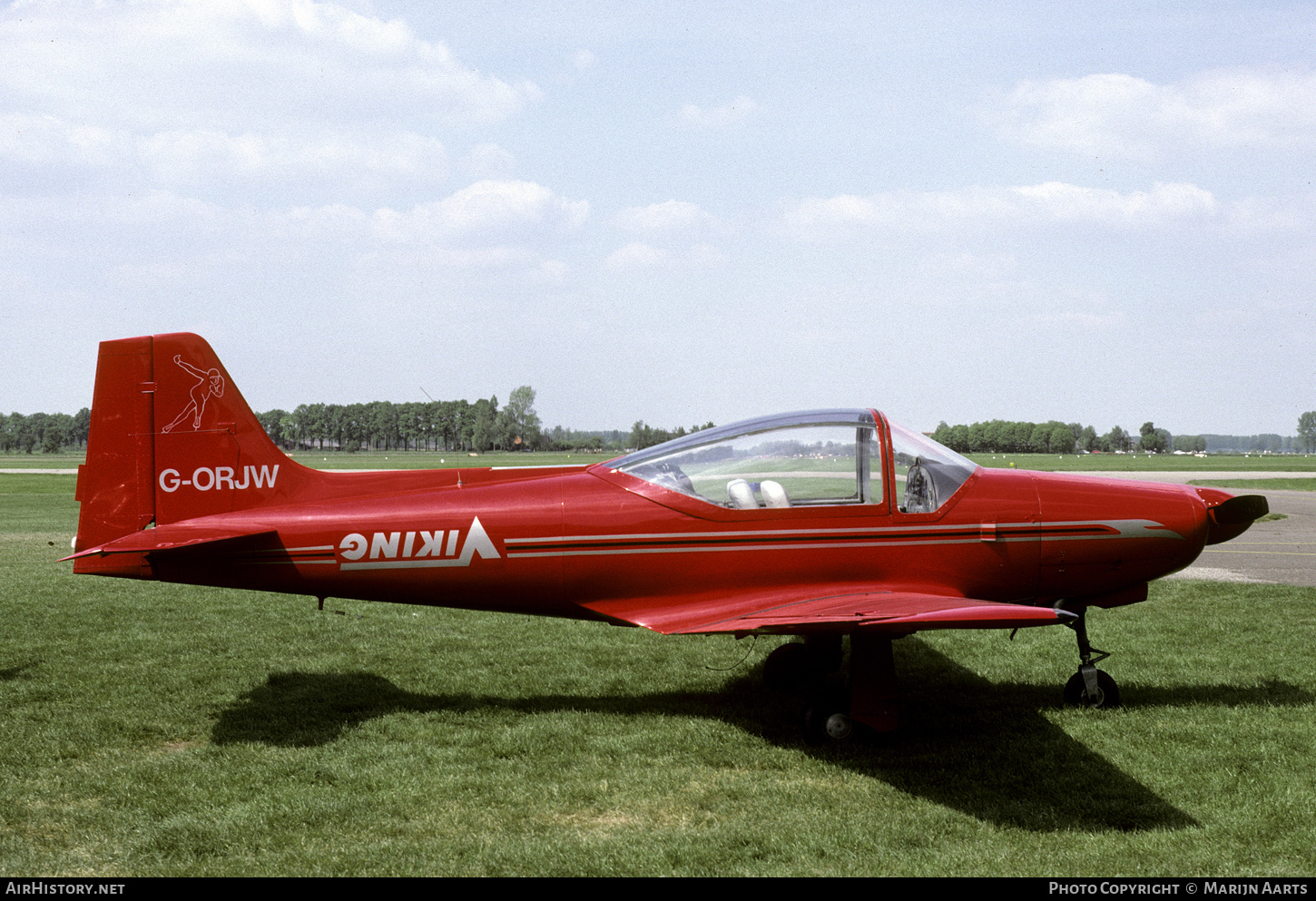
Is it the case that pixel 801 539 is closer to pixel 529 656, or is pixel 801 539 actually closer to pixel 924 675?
pixel 924 675

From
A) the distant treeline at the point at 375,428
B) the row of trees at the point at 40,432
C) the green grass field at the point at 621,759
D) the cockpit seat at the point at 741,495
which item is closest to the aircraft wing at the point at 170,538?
the green grass field at the point at 621,759

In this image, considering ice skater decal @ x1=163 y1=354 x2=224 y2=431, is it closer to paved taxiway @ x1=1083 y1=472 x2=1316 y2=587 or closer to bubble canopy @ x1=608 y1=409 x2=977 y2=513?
bubble canopy @ x1=608 y1=409 x2=977 y2=513

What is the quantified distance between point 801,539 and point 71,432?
197493 mm

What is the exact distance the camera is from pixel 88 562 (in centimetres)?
610

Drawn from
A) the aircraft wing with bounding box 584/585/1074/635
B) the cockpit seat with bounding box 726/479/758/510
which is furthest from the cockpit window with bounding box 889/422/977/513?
the cockpit seat with bounding box 726/479/758/510

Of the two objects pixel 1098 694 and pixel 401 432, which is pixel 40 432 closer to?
pixel 401 432

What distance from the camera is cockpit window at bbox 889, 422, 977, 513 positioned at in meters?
6.32

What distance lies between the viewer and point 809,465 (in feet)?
21.3

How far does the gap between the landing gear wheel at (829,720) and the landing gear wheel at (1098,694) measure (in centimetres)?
201

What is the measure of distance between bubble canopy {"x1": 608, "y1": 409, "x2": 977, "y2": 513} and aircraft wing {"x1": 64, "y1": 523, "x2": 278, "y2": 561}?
8.92 feet

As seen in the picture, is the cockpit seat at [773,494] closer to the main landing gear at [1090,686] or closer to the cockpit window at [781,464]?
the cockpit window at [781,464]
